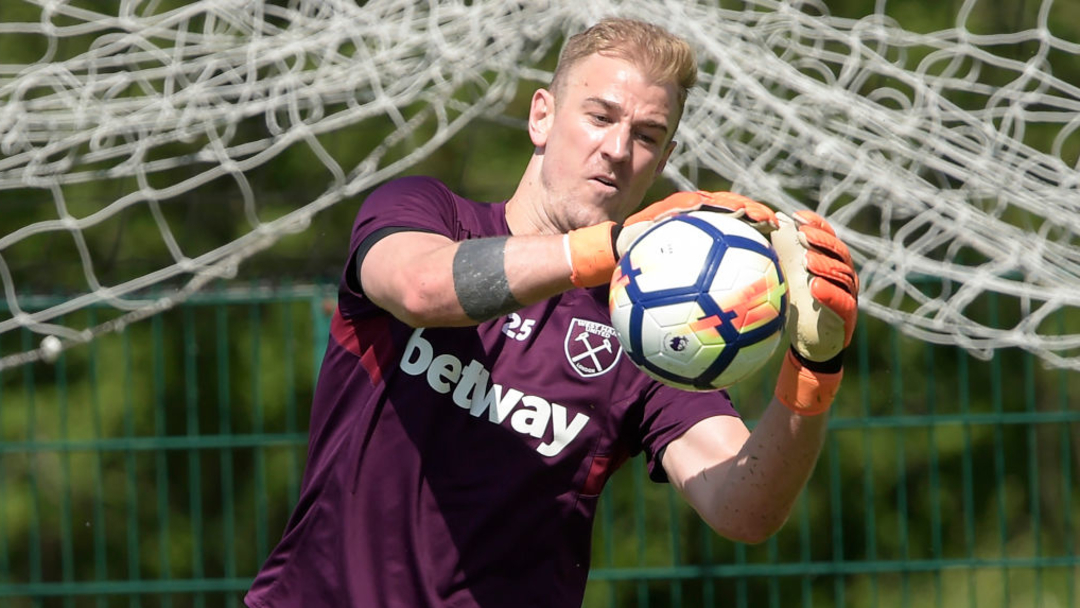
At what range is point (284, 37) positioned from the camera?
4.80 metres

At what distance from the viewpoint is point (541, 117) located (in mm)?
3059

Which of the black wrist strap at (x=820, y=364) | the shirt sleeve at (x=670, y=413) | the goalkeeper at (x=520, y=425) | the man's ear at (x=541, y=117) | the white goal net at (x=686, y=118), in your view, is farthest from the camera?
the white goal net at (x=686, y=118)

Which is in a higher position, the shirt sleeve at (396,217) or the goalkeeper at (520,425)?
the shirt sleeve at (396,217)

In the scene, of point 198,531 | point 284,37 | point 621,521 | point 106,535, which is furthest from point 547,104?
point 106,535

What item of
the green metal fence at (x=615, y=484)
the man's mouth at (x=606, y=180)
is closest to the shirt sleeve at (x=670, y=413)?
the man's mouth at (x=606, y=180)

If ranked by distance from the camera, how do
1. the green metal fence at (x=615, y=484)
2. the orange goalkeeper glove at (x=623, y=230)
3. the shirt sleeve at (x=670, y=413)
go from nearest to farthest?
the orange goalkeeper glove at (x=623, y=230)
the shirt sleeve at (x=670, y=413)
the green metal fence at (x=615, y=484)

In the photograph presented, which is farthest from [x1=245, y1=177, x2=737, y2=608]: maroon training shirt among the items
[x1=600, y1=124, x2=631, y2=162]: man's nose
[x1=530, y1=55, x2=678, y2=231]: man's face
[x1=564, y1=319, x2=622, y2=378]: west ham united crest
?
A: [x1=600, y1=124, x2=631, y2=162]: man's nose

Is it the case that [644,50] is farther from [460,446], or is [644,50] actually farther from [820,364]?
[460,446]

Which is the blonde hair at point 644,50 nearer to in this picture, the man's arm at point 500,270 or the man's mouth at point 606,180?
the man's mouth at point 606,180

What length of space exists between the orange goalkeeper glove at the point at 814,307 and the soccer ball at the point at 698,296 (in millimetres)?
70

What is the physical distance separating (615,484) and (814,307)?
4920 millimetres

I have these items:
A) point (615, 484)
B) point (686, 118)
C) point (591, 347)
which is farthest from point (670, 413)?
point (615, 484)

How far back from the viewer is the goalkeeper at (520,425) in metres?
2.75

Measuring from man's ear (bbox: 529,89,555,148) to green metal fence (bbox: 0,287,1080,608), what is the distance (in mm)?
2444
